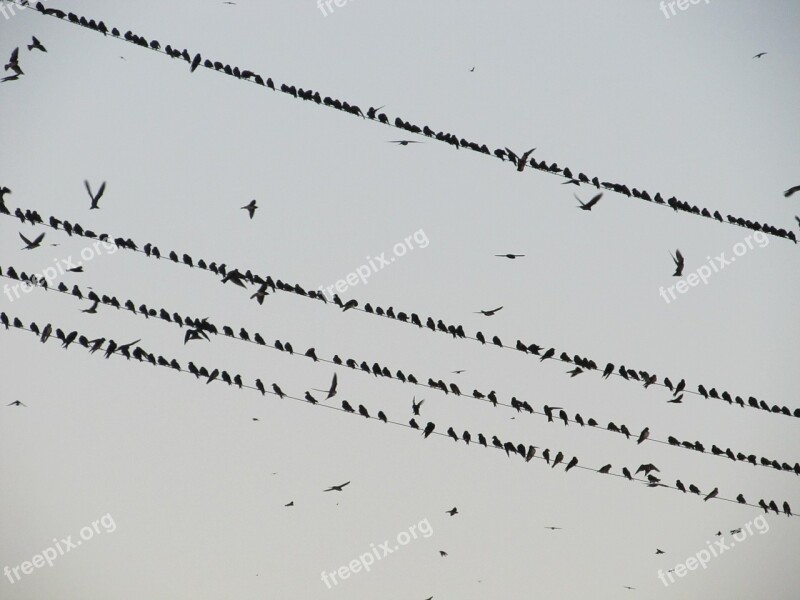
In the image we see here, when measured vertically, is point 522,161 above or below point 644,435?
above

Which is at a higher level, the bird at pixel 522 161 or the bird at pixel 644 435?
the bird at pixel 522 161

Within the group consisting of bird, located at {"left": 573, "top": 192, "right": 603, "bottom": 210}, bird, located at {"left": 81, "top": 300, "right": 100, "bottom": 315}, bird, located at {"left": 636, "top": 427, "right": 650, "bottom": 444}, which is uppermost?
bird, located at {"left": 81, "top": 300, "right": 100, "bottom": 315}

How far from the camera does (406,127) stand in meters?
7.78

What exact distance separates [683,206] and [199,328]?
18.9 ft

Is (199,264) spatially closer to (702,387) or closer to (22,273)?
(22,273)

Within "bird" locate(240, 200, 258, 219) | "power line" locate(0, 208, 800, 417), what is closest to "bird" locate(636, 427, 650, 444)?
"power line" locate(0, 208, 800, 417)

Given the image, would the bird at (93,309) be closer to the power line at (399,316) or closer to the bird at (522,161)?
the power line at (399,316)

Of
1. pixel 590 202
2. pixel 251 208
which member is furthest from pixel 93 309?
pixel 590 202

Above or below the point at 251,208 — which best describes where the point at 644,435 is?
below

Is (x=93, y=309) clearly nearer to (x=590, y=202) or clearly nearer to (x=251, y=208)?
(x=251, y=208)

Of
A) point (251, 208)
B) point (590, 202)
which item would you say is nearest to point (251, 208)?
point (251, 208)

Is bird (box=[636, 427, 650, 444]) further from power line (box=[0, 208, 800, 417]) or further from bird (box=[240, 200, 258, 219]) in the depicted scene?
bird (box=[240, 200, 258, 219])

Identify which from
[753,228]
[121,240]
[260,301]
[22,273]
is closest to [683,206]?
[753,228]

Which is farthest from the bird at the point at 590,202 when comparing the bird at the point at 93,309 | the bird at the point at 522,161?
the bird at the point at 93,309
